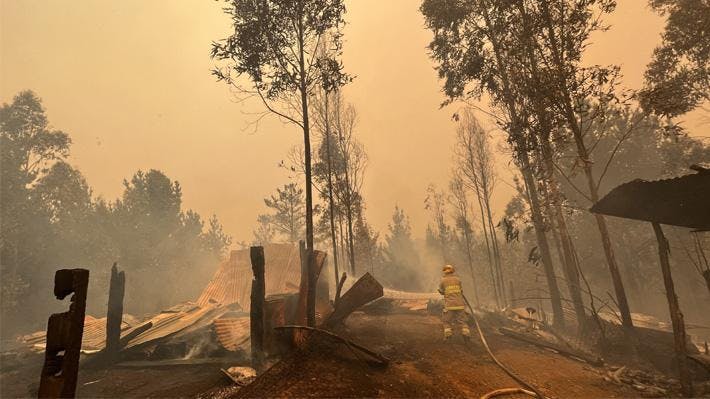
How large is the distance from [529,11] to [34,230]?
38806 millimetres

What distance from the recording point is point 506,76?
13.4 m

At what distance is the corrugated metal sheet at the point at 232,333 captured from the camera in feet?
33.0

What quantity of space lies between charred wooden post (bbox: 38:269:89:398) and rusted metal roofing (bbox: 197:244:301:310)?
671 inches

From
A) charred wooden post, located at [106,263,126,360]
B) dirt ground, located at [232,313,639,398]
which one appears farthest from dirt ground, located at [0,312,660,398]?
charred wooden post, located at [106,263,126,360]

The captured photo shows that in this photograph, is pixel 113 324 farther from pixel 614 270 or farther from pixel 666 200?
pixel 614 270

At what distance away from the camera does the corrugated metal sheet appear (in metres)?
10.0

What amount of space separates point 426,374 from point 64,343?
5.86 m

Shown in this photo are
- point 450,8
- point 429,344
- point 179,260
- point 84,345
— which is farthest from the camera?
point 179,260

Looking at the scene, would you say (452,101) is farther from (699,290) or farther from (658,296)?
(658,296)

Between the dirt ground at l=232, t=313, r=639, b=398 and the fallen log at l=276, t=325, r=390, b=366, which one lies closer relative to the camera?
the dirt ground at l=232, t=313, r=639, b=398

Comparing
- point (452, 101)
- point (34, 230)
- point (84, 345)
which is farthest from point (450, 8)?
→ point (34, 230)

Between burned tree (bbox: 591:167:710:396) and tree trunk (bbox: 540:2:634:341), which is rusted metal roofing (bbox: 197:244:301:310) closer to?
tree trunk (bbox: 540:2:634:341)

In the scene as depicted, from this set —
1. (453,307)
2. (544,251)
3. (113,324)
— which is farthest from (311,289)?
(544,251)

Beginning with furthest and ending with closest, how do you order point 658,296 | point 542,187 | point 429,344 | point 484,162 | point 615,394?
point 658,296
point 484,162
point 542,187
point 429,344
point 615,394
